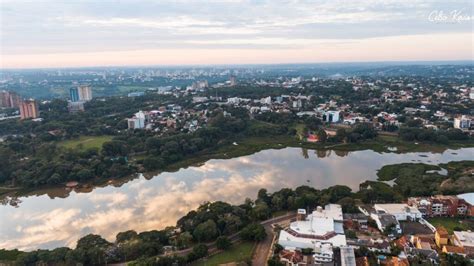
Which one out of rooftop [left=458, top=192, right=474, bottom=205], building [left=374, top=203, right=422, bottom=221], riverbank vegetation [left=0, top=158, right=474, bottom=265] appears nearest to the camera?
riverbank vegetation [left=0, top=158, right=474, bottom=265]

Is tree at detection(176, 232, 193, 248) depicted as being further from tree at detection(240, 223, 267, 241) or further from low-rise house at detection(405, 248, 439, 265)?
low-rise house at detection(405, 248, 439, 265)

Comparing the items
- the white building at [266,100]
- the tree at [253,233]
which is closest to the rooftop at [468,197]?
the tree at [253,233]

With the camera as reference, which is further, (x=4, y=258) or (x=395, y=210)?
(x=395, y=210)

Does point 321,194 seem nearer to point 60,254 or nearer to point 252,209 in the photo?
point 252,209

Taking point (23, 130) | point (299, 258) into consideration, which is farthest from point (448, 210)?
point (23, 130)

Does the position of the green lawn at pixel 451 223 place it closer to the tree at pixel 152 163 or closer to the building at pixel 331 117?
the tree at pixel 152 163

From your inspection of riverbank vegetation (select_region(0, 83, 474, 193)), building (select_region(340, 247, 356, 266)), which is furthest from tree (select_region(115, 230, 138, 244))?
riverbank vegetation (select_region(0, 83, 474, 193))
